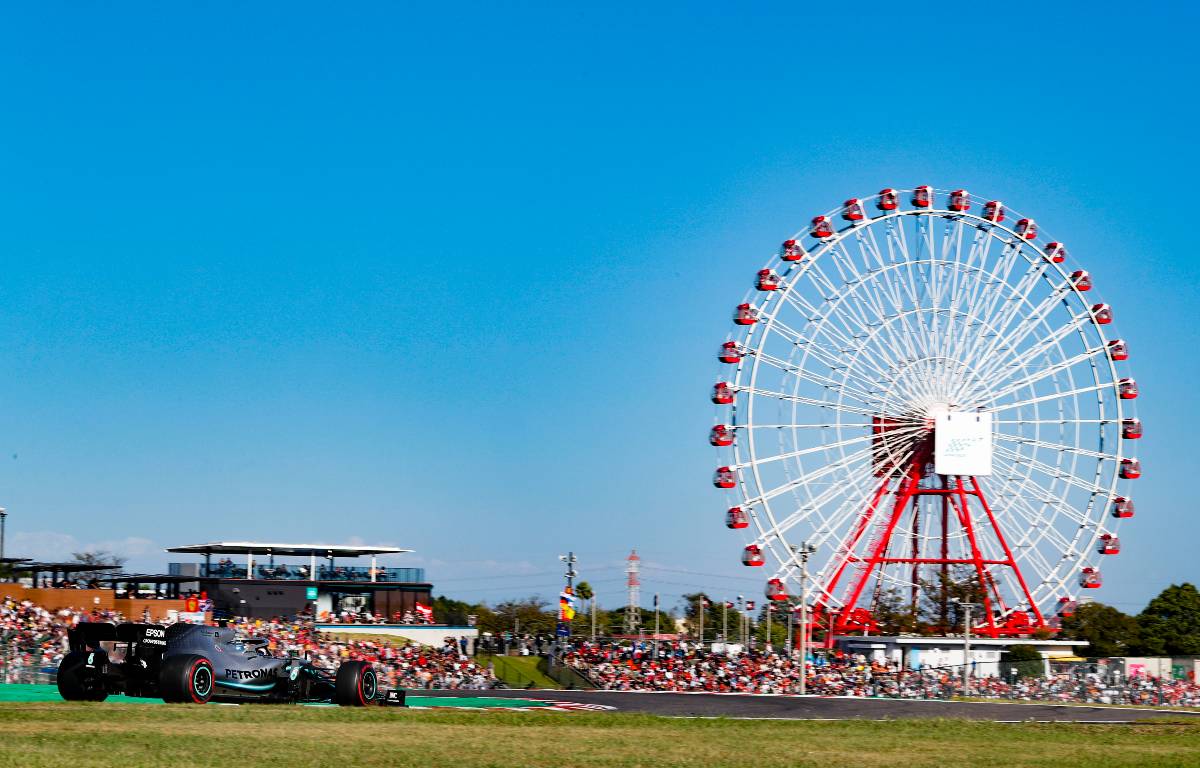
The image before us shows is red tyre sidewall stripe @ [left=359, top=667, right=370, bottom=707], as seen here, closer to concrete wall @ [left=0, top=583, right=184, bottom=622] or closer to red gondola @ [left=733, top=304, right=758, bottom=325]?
concrete wall @ [left=0, top=583, right=184, bottom=622]

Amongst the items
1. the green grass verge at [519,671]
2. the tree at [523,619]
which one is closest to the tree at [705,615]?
the tree at [523,619]

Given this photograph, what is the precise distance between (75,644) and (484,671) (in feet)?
89.2

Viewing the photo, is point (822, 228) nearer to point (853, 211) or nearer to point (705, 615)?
point (853, 211)

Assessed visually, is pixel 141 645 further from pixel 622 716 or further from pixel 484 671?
pixel 484 671

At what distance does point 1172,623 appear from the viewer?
123 meters

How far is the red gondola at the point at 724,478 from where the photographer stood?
72.2 metres

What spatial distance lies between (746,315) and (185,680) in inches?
1790

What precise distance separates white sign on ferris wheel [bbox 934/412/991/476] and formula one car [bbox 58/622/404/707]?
4734 cm

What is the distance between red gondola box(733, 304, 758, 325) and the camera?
7281cm

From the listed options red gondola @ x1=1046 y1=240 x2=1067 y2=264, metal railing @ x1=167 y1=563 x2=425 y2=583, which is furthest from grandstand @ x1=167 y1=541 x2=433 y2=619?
red gondola @ x1=1046 y1=240 x2=1067 y2=264

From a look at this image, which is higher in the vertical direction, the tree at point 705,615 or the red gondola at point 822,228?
the red gondola at point 822,228

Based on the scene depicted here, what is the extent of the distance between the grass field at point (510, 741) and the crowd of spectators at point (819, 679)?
778 inches

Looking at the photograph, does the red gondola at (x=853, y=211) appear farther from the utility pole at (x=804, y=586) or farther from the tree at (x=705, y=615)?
the tree at (x=705, y=615)

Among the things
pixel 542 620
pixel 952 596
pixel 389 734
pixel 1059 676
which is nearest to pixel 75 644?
pixel 389 734
